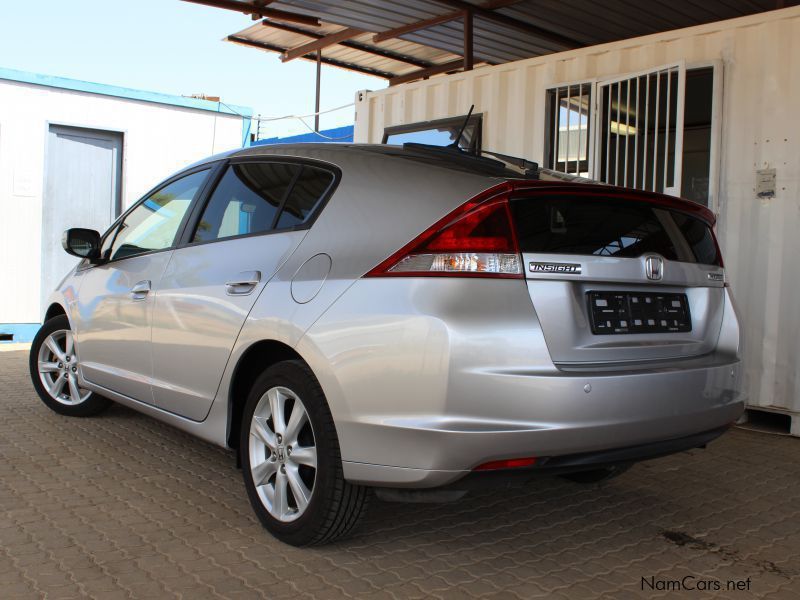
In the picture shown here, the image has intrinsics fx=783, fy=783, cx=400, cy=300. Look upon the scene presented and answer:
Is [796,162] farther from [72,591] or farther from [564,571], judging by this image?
[72,591]

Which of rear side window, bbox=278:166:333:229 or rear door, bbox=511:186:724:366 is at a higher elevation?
rear side window, bbox=278:166:333:229

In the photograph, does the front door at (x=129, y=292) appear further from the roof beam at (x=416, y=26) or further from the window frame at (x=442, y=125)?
the roof beam at (x=416, y=26)

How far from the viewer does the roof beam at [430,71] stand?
11.2 meters

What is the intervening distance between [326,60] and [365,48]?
88cm

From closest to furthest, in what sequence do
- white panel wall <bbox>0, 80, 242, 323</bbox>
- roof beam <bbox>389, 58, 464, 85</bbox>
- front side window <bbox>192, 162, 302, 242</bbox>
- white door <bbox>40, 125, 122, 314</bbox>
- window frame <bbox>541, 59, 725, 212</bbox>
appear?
front side window <bbox>192, 162, 302, 242</bbox> → window frame <bbox>541, 59, 725, 212</bbox> → white panel wall <bbox>0, 80, 242, 323</bbox> → white door <bbox>40, 125, 122, 314</bbox> → roof beam <bbox>389, 58, 464, 85</bbox>

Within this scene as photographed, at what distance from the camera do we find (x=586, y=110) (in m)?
6.57

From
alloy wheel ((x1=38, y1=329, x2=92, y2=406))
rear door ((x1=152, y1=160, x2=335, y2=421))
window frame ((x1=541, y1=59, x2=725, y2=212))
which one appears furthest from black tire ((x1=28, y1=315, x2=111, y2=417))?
window frame ((x1=541, y1=59, x2=725, y2=212))

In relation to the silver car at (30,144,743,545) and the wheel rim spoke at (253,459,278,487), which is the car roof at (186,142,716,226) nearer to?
the silver car at (30,144,743,545)

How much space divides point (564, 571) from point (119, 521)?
1837 mm

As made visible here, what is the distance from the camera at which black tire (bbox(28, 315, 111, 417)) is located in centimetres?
509

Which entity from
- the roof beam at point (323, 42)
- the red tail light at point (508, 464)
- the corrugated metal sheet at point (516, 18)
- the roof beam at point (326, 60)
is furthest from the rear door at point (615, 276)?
the roof beam at point (326, 60)

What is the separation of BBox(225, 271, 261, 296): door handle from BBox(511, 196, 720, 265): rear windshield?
112 cm

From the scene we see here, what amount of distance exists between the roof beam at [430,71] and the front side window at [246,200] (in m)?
7.88

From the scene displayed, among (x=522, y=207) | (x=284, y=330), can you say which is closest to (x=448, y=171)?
(x=522, y=207)
